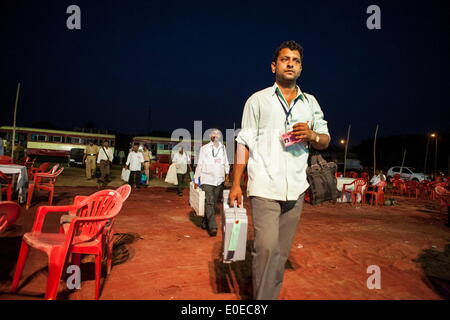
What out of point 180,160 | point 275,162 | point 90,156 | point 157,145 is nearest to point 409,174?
point 157,145

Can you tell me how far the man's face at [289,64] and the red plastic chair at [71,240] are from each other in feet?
6.74

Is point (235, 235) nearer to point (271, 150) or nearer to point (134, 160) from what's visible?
point (271, 150)

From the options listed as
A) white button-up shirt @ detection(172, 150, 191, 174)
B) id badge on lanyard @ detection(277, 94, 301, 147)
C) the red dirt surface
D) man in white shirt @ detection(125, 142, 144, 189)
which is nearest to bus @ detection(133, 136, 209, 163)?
man in white shirt @ detection(125, 142, 144, 189)

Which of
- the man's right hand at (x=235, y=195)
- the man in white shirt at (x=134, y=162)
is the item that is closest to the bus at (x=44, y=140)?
the man in white shirt at (x=134, y=162)

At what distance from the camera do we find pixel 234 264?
12.5ft

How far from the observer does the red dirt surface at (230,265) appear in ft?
9.78

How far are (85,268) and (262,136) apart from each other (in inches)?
112

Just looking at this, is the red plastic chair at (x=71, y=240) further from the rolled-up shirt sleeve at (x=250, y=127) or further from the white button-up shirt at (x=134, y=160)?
the white button-up shirt at (x=134, y=160)

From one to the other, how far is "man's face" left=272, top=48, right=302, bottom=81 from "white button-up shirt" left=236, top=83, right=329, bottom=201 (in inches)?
5.0

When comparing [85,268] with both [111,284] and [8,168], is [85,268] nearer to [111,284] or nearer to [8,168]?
[111,284]

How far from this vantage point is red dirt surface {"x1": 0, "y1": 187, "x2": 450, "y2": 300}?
2982 mm

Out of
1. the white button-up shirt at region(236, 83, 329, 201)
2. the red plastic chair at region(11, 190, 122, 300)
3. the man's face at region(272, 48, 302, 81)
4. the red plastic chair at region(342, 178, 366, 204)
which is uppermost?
the man's face at region(272, 48, 302, 81)

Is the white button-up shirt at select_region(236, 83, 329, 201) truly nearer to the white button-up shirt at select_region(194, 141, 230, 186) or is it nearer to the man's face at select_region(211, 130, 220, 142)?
the white button-up shirt at select_region(194, 141, 230, 186)
